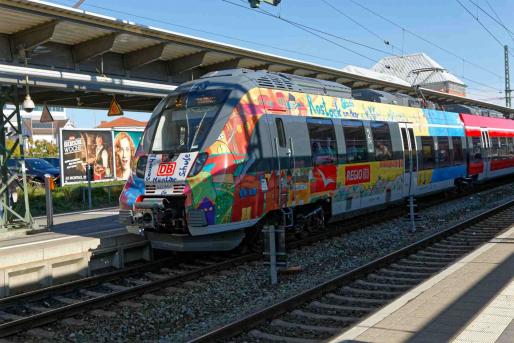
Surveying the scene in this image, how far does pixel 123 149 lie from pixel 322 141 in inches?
597

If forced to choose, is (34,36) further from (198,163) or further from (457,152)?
(457,152)

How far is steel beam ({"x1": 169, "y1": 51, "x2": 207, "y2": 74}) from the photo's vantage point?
15.1 metres

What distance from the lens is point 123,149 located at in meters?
24.5

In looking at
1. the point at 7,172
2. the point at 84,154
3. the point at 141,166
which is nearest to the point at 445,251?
the point at 141,166

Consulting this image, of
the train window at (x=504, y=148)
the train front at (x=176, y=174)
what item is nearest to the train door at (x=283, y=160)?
the train front at (x=176, y=174)

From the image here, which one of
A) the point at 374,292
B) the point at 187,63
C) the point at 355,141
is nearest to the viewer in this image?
the point at 374,292

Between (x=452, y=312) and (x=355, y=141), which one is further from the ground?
(x=355, y=141)

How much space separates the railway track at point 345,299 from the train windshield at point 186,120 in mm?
3297

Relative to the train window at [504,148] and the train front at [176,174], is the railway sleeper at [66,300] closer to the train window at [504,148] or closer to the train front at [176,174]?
the train front at [176,174]

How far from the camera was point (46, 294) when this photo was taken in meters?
7.86

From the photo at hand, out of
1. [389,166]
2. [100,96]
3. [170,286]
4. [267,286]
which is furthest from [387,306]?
[100,96]

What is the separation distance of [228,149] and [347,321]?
149 inches

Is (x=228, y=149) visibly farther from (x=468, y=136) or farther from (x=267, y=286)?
(x=468, y=136)

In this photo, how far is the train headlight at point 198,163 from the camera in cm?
873
